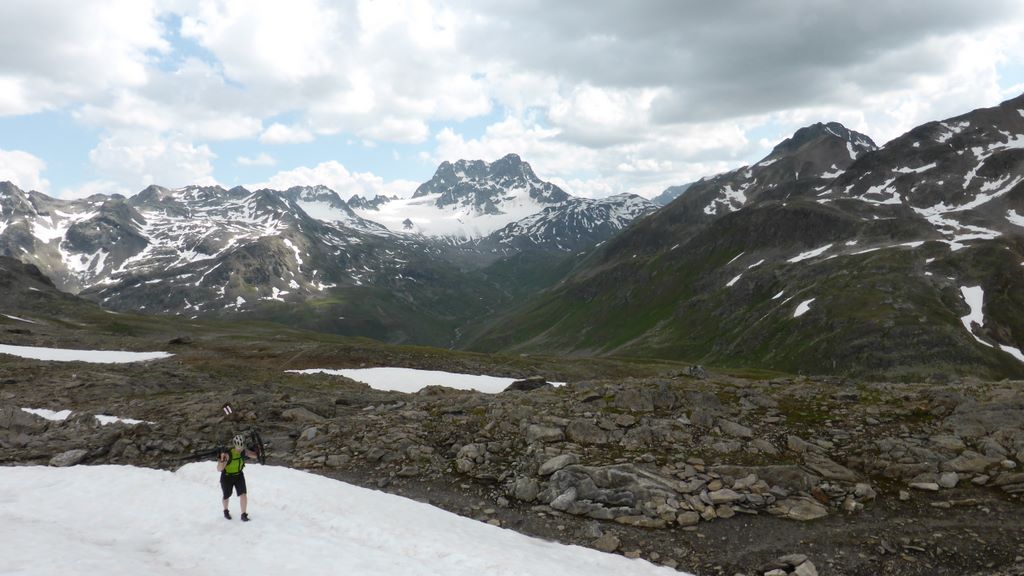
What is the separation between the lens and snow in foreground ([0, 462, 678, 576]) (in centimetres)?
1502

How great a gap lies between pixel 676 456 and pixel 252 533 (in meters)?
17.3

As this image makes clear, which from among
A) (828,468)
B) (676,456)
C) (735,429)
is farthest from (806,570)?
(735,429)

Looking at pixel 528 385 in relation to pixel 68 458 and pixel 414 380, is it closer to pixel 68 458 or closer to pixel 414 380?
pixel 414 380

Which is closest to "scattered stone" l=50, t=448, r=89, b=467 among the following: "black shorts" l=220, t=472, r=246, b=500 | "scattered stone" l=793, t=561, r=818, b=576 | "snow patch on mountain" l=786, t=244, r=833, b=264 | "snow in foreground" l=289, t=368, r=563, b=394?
"black shorts" l=220, t=472, r=246, b=500

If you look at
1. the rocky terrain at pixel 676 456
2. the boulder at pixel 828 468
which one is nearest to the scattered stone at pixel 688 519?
the rocky terrain at pixel 676 456

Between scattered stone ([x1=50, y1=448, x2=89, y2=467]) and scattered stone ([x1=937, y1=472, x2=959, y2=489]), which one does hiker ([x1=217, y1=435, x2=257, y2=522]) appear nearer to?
scattered stone ([x1=50, y1=448, x2=89, y2=467])

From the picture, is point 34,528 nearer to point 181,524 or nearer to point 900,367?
point 181,524

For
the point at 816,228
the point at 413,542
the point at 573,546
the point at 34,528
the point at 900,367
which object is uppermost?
the point at 816,228

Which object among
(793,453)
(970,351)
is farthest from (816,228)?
(793,453)

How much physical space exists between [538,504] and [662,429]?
799cm

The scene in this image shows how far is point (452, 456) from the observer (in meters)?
25.4

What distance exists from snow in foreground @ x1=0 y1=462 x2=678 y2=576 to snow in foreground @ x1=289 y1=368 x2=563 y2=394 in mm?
31444

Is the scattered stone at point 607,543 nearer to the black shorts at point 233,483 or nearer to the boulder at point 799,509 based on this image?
the boulder at point 799,509

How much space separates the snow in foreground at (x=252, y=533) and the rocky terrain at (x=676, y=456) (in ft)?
6.43
